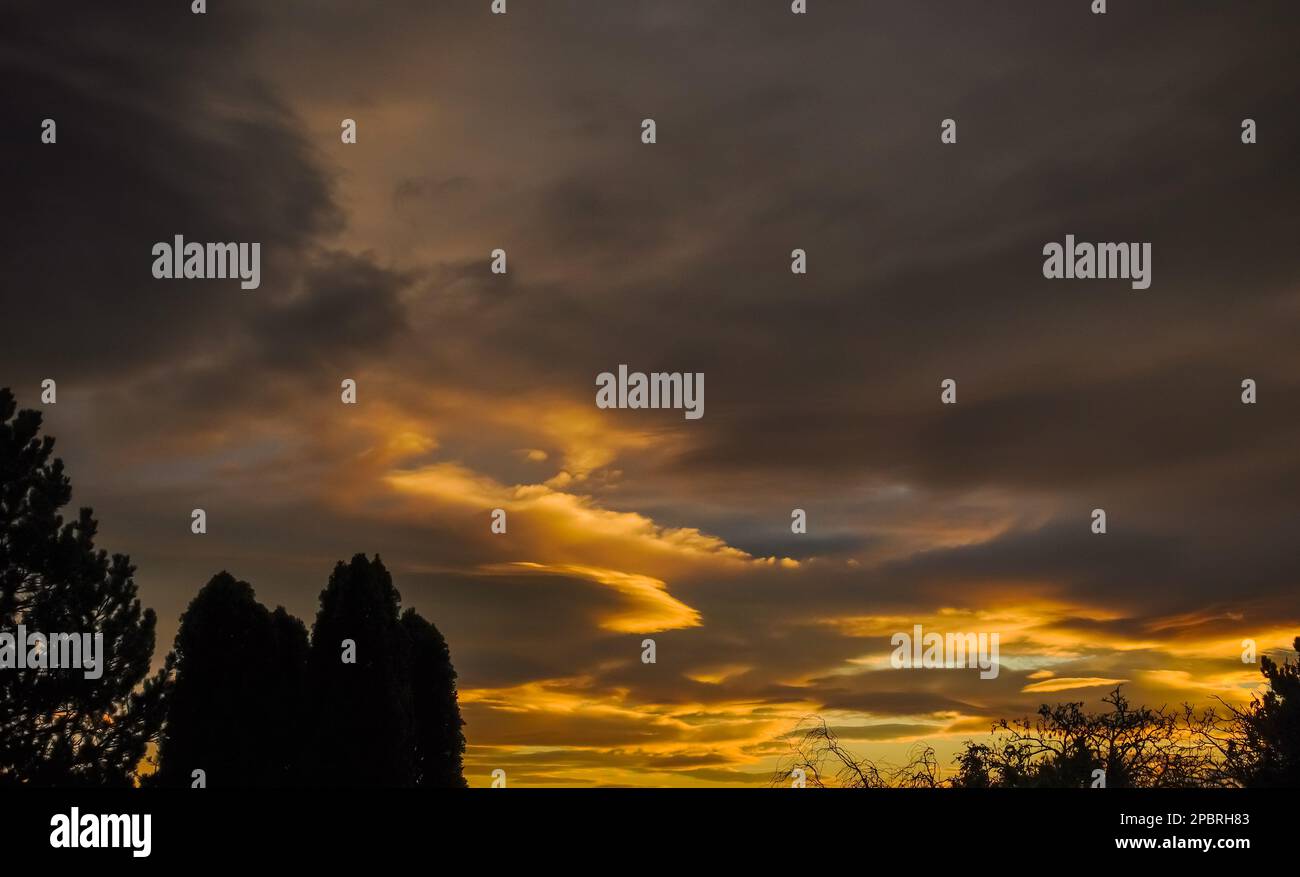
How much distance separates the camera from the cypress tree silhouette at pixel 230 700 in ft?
89.5

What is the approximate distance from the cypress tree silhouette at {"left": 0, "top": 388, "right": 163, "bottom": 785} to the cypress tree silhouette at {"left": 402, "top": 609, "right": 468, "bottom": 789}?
26.8 ft

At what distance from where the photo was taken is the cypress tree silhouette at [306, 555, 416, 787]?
2702cm

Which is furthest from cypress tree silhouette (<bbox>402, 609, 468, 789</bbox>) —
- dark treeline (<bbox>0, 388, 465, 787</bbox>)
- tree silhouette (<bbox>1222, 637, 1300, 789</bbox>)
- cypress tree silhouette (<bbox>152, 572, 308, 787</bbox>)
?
tree silhouette (<bbox>1222, 637, 1300, 789</bbox>)

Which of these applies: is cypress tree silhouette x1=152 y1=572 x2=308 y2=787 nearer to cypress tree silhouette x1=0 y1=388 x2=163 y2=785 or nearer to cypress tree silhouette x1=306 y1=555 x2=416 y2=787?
cypress tree silhouette x1=306 y1=555 x2=416 y2=787

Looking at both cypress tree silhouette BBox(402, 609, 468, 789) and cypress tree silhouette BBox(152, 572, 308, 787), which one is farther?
cypress tree silhouette BBox(402, 609, 468, 789)

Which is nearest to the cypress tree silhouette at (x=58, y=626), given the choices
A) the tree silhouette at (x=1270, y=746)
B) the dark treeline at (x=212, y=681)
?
the dark treeline at (x=212, y=681)

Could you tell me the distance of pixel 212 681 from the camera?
1086 inches

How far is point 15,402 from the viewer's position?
3212 cm

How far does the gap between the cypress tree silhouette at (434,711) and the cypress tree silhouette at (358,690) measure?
3469 millimetres

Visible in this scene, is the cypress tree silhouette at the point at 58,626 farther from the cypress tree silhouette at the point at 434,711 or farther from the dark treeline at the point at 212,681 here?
the cypress tree silhouette at the point at 434,711
